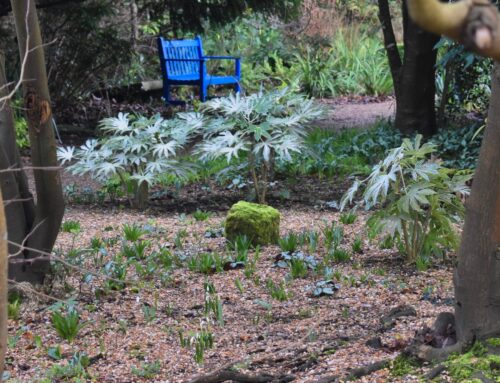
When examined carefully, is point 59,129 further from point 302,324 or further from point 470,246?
point 470,246

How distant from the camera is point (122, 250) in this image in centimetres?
599

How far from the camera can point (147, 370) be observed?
3.79 m

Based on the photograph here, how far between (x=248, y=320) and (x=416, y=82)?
6400 mm

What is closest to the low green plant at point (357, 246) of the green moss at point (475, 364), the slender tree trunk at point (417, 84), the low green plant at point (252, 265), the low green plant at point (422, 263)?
the low green plant at point (422, 263)

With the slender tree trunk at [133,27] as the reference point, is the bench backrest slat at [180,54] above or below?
below

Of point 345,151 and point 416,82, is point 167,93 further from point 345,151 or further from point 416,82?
point 416,82

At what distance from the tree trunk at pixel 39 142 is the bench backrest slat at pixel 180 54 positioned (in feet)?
32.4

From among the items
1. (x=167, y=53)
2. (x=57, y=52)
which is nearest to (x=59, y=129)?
(x=57, y=52)

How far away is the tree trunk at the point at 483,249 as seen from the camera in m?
2.97

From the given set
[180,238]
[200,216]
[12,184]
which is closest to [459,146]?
[200,216]

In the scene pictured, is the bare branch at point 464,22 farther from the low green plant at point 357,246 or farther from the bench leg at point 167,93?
the bench leg at point 167,93

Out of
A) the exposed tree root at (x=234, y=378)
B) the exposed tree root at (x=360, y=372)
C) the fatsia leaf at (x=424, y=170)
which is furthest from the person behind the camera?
the fatsia leaf at (x=424, y=170)

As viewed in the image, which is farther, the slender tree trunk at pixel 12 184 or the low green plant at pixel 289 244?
the low green plant at pixel 289 244

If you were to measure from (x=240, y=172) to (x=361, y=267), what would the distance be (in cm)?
351
